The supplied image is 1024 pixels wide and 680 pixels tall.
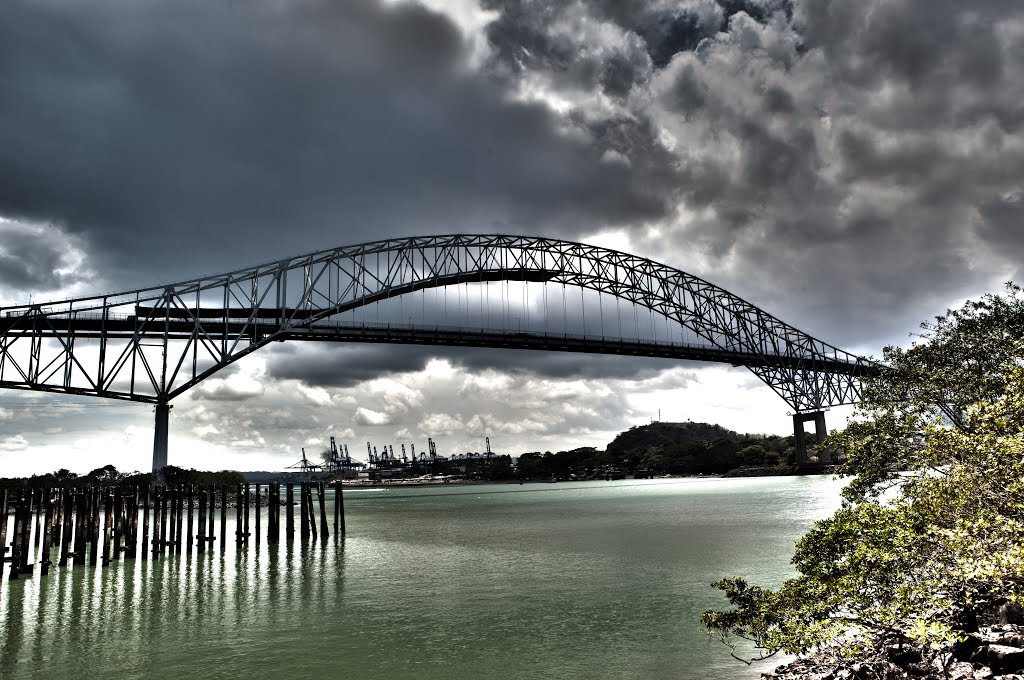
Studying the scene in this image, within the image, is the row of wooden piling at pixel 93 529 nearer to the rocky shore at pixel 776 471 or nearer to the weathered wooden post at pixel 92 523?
the weathered wooden post at pixel 92 523

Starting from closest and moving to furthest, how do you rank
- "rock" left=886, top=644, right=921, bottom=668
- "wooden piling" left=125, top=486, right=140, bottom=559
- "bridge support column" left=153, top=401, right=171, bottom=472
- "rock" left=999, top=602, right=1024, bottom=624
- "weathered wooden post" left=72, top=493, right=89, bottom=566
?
1. "rock" left=886, top=644, right=921, bottom=668
2. "rock" left=999, top=602, right=1024, bottom=624
3. "weathered wooden post" left=72, top=493, right=89, bottom=566
4. "wooden piling" left=125, top=486, right=140, bottom=559
5. "bridge support column" left=153, top=401, right=171, bottom=472

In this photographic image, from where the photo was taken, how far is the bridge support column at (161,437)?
38.3 meters

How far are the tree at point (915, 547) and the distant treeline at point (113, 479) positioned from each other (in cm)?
4431

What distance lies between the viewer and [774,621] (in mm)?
8820

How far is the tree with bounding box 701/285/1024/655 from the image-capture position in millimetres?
7441

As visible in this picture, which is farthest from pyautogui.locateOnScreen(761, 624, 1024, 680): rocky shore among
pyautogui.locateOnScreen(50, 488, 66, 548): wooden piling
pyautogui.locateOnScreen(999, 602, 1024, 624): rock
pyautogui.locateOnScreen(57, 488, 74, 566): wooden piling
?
pyautogui.locateOnScreen(50, 488, 66, 548): wooden piling

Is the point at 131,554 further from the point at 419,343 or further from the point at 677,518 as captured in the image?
the point at 419,343

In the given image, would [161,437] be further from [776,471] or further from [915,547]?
[776,471]

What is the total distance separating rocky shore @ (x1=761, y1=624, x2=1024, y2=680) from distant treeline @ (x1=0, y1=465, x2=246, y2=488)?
44829 mm

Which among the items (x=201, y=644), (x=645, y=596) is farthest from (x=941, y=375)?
(x=201, y=644)

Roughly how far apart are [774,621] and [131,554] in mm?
21663

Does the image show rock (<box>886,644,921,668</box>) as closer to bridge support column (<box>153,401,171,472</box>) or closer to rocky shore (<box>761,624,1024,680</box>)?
rocky shore (<box>761,624,1024,680</box>)

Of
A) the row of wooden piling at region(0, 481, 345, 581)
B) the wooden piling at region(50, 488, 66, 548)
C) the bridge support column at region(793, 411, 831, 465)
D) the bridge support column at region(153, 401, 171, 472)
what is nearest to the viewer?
the row of wooden piling at region(0, 481, 345, 581)

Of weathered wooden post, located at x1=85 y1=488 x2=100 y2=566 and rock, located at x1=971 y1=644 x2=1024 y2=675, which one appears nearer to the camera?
rock, located at x1=971 y1=644 x2=1024 y2=675
